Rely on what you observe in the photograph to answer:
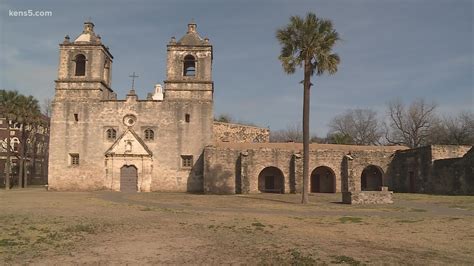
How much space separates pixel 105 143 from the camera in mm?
30031

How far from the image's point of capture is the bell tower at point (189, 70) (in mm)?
30453

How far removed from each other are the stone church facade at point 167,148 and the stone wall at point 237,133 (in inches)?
319

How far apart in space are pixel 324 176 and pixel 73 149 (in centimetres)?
1902

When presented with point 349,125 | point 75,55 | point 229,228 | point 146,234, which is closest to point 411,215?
point 229,228

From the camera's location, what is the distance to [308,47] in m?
20.0

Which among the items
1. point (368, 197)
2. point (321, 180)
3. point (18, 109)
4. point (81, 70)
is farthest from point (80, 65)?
point (368, 197)

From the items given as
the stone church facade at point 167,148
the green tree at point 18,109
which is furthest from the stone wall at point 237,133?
the green tree at point 18,109

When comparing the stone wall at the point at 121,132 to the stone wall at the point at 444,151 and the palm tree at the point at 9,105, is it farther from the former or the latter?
the stone wall at the point at 444,151

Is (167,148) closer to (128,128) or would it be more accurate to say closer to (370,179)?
(128,128)

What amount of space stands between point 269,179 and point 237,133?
8690mm

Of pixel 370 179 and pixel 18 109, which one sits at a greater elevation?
pixel 18 109

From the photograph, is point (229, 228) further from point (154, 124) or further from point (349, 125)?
point (349, 125)

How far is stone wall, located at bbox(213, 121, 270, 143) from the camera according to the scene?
39469mm

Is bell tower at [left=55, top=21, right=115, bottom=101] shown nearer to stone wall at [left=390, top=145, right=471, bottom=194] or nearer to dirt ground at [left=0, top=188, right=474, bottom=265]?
dirt ground at [left=0, top=188, right=474, bottom=265]
